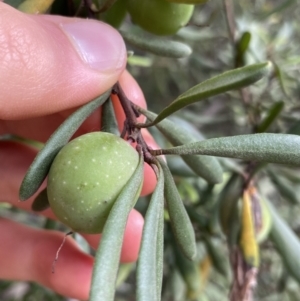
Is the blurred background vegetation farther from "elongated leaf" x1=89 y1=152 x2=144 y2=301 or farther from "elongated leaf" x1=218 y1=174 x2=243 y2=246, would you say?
"elongated leaf" x1=89 y1=152 x2=144 y2=301

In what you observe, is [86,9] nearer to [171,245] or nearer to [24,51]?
[24,51]

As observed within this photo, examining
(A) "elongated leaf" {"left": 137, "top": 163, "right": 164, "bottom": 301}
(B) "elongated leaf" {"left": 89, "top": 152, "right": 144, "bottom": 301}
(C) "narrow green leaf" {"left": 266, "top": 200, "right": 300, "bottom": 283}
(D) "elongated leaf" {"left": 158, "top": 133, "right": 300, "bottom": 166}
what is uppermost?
(D) "elongated leaf" {"left": 158, "top": 133, "right": 300, "bottom": 166}

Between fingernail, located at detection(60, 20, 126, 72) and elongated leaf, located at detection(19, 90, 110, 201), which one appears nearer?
elongated leaf, located at detection(19, 90, 110, 201)

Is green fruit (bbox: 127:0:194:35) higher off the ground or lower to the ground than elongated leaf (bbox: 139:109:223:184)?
higher

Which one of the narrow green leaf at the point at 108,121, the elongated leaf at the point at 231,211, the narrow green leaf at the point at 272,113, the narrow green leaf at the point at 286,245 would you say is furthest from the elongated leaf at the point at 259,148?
the narrow green leaf at the point at 286,245

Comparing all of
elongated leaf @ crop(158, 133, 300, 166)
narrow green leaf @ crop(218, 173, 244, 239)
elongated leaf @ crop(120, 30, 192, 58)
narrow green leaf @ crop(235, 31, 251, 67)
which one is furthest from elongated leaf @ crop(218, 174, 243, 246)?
elongated leaf @ crop(158, 133, 300, 166)

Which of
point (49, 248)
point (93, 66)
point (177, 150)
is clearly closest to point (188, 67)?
point (49, 248)

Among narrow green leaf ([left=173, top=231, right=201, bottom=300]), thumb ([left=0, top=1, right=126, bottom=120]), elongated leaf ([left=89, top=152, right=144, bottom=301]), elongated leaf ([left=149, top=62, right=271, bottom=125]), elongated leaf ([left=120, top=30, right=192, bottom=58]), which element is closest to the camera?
elongated leaf ([left=89, top=152, right=144, bottom=301])
